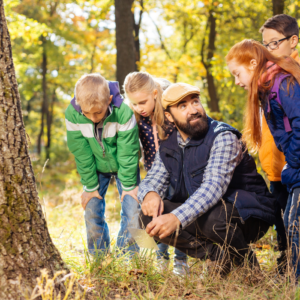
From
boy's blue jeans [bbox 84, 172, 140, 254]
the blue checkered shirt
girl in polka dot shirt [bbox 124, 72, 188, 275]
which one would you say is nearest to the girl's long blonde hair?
girl in polka dot shirt [bbox 124, 72, 188, 275]

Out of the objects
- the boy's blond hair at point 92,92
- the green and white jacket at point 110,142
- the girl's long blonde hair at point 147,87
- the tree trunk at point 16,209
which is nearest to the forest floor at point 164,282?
the tree trunk at point 16,209

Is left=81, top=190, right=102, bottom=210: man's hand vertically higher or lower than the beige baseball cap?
lower

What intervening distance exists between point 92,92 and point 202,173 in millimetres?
1221

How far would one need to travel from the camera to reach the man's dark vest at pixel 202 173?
264 centimetres

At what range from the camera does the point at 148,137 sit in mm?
3396

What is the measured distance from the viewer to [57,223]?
471 cm

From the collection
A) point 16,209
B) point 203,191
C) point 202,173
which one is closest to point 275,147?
point 202,173

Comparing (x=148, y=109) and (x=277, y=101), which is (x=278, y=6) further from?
(x=277, y=101)

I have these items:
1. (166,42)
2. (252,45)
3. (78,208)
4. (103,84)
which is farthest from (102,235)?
(166,42)

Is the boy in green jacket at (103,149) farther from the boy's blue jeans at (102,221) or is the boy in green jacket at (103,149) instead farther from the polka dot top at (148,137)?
the polka dot top at (148,137)

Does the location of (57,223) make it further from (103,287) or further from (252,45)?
(252,45)

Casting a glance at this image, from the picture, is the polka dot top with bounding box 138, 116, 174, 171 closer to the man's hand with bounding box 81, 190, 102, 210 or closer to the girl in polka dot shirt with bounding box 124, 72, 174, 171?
the girl in polka dot shirt with bounding box 124, 72, 174, 171

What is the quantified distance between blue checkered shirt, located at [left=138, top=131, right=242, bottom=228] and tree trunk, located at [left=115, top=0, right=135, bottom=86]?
4129mm

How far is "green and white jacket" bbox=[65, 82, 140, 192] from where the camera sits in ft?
10.3
